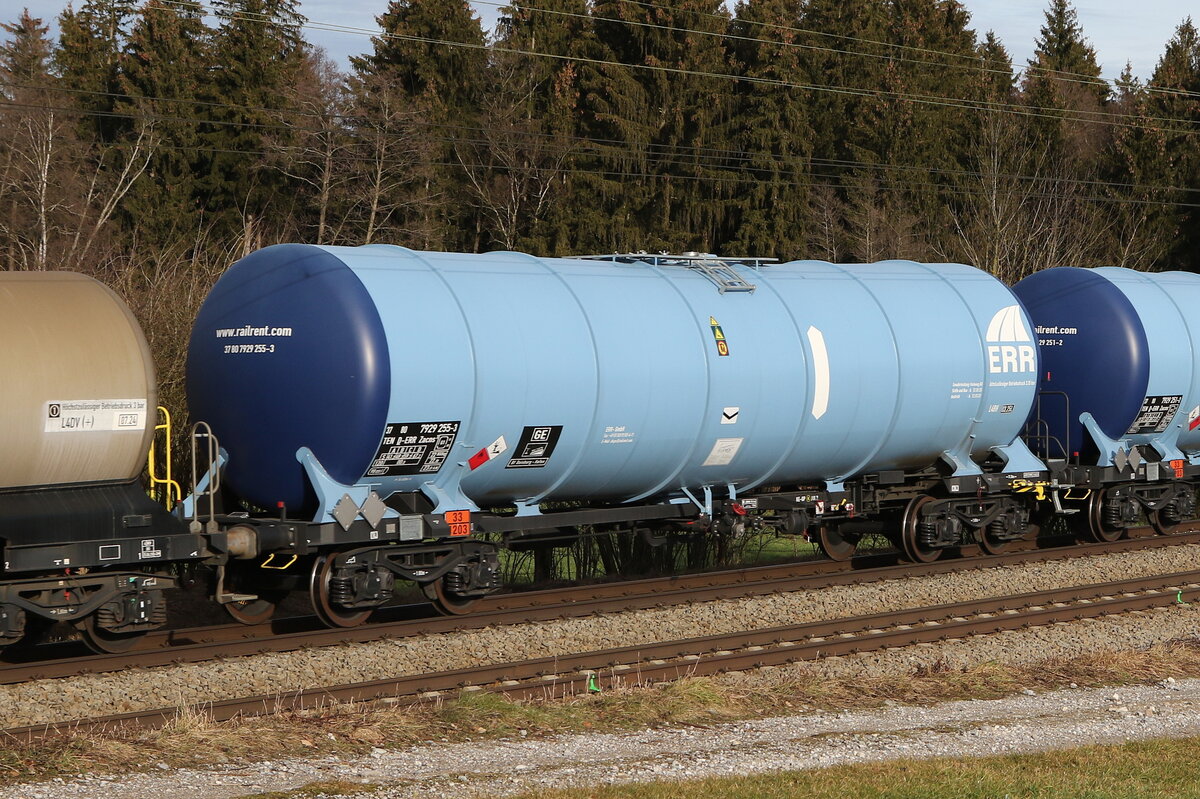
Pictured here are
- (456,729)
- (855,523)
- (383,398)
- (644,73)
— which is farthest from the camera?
(644,73)

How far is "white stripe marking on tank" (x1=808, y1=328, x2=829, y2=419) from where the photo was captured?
16.7 meters

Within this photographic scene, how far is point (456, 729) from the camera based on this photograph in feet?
34.5

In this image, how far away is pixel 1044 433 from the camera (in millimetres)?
20703

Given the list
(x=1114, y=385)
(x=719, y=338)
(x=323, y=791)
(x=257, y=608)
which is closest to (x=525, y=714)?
(x=323, y=791)

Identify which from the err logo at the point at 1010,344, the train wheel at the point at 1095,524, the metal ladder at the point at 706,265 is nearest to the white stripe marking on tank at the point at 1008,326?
the err logo at the point at 1010,344

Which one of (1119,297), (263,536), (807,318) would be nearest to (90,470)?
(263,536)

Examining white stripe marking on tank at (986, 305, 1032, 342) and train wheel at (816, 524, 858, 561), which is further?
train wheel at (816, 524, 858, 561)

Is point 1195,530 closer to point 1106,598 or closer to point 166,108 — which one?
point 1106,598

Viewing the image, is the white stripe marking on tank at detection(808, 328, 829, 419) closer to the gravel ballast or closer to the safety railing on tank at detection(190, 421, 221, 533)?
the gravel ballast

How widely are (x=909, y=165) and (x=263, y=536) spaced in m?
50.3

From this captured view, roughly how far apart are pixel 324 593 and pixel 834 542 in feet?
26.7

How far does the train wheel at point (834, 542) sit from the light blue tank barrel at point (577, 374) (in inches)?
57.7

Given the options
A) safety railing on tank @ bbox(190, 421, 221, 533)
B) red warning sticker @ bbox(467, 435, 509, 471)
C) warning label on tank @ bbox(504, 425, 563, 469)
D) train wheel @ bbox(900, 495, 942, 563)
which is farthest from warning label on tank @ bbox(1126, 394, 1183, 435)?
safety railing on tank @ bbox(190, 421, 221, 533)

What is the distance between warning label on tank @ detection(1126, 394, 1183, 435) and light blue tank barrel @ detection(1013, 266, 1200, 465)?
0.02m
